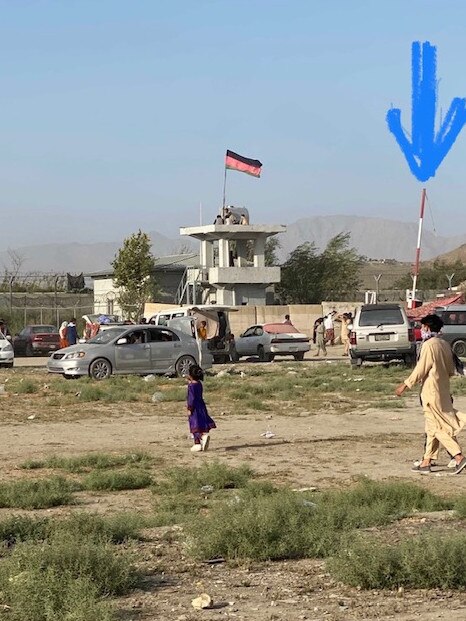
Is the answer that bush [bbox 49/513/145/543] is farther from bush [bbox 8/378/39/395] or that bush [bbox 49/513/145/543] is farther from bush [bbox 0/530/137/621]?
bush [bbox 8/378/39/395]

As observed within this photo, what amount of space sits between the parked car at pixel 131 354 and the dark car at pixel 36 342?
20.4m

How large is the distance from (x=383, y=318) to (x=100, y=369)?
8075 mm

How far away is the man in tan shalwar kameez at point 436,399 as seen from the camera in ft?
47.7

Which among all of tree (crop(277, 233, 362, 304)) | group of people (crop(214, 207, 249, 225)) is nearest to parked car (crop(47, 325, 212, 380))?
group of people (crop(214, 207, 249, 225))

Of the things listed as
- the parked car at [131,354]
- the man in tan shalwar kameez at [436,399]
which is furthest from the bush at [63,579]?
the parked car at [131,354]

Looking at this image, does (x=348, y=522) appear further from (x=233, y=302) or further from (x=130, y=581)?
(x=233, y=302)

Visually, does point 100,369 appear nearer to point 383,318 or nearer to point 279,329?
point 383,318

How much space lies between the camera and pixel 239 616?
7.49 m

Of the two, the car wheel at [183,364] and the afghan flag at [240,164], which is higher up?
the afghan flag at [240,164]

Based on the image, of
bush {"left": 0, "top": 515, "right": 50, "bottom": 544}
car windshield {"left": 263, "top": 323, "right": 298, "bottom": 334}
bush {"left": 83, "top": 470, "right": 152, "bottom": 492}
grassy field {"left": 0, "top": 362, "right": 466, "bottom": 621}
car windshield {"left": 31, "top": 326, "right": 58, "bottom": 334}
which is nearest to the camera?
grassy field {"left": 0, "top": 362, "right": 466, "bottom": 621}

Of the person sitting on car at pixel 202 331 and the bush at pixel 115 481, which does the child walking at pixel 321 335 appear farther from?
the bush at pixel 115 481

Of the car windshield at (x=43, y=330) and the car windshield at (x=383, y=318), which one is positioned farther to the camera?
the car windshield at (x=43, y=330)

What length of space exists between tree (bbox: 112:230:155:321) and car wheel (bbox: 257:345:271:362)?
29154 mm

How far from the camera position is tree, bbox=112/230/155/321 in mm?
74625
